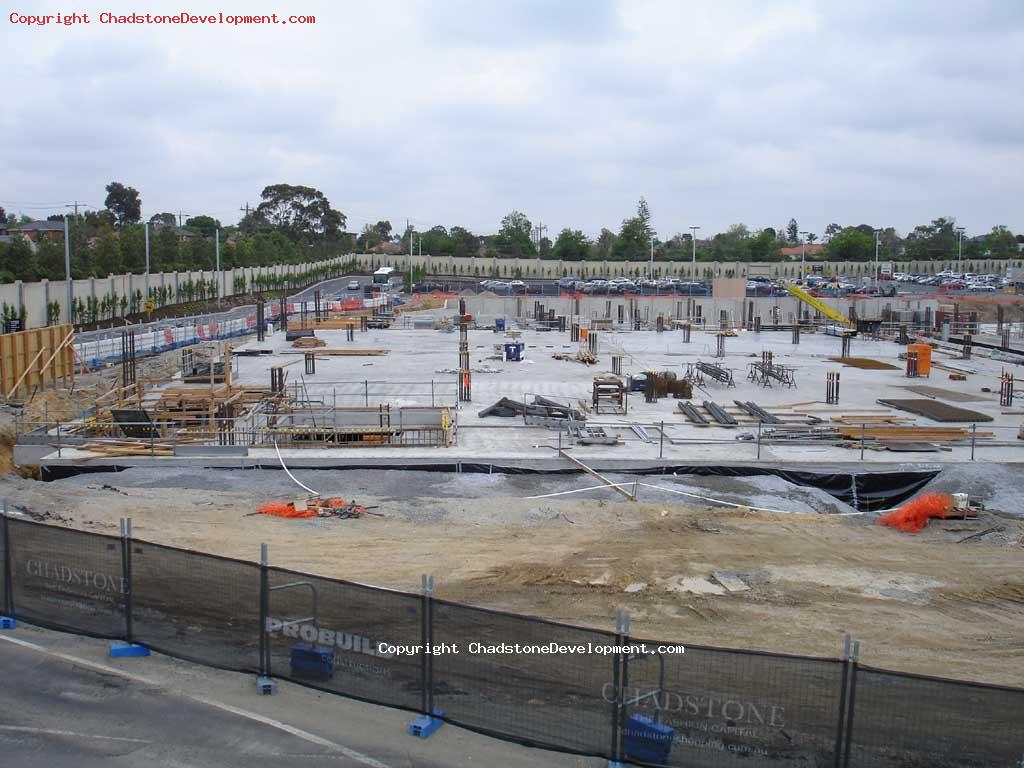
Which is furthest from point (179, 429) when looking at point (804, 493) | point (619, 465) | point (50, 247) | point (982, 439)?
point (50, 247)

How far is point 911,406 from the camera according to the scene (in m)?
28.8

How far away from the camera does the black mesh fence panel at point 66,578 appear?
10.0 meters

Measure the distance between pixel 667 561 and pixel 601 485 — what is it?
5.73m

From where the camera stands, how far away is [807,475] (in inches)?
827

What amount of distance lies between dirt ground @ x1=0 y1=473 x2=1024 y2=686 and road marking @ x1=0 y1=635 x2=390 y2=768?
4.07 metres

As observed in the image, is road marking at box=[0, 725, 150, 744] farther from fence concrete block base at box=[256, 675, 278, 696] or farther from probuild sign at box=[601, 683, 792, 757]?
probuild sign at box=[601, 683, 792, 757]

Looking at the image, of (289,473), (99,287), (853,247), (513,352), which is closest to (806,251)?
(853,247)

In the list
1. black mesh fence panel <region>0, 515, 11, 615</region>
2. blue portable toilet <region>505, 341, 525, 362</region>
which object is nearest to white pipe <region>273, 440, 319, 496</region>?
black mesh fence panel <region>0, 515, 11, 615</region>

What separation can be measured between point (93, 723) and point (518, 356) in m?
32.2

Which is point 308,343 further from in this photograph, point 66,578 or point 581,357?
point 66,578

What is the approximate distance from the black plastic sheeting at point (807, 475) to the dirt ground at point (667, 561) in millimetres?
2548

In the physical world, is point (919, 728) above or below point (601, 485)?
above

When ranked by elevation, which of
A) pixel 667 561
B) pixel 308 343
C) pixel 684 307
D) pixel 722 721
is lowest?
pixel 667 561

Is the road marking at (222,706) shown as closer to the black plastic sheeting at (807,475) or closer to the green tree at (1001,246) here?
the black plastic sheeting at (807,475)
